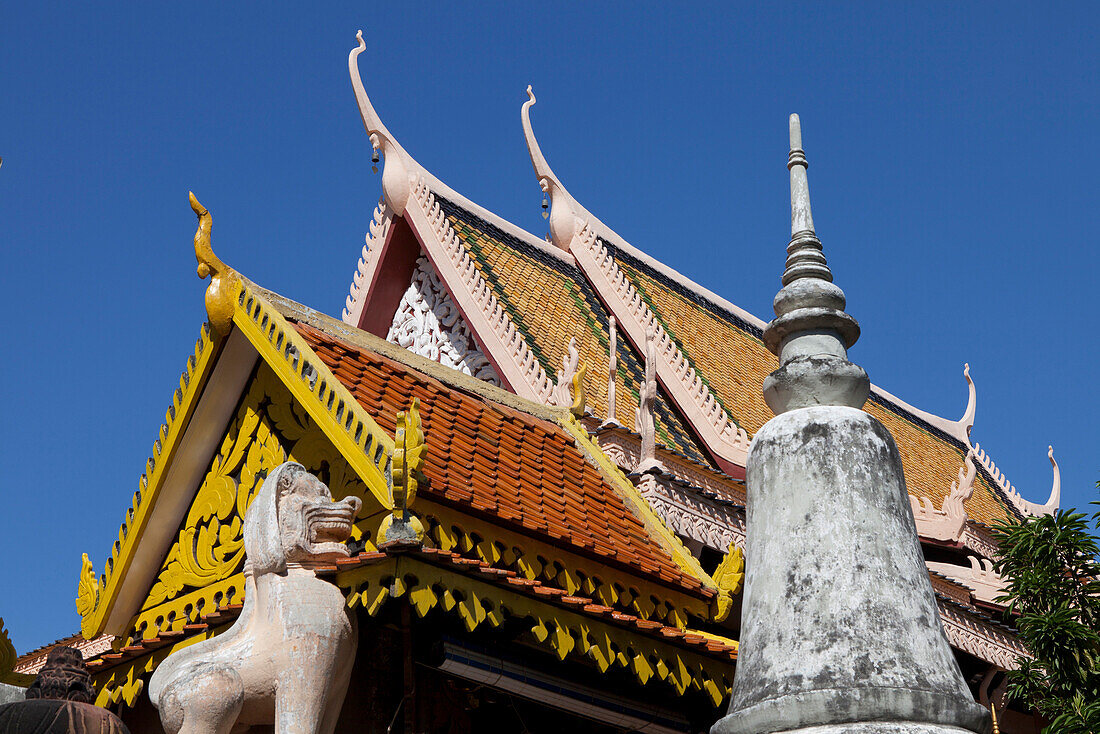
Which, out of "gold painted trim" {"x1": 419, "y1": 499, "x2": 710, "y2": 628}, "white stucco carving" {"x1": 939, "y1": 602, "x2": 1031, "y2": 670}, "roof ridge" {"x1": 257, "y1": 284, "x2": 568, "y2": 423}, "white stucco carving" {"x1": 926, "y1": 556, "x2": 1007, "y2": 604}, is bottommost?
"gold painted trim" {"x1": 419, "y1": 499, "x2": 710, "y2": 628}

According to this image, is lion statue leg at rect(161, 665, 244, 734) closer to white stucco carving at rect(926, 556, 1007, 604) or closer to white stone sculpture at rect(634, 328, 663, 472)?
white stone sculpture at rect(634, 328, 663, 472)

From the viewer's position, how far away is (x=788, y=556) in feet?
10.8

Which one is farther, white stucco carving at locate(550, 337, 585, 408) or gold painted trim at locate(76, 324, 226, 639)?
white stucco carving at locate(550, 337, 585, 408)

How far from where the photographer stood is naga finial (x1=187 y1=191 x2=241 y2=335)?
5.68 meters

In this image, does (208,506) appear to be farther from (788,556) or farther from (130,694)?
(788,556)

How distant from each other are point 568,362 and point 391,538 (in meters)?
4.03

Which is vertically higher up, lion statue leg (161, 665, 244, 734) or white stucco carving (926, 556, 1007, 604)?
white stucco carving (926, 556, 1007, 604)

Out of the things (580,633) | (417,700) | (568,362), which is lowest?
(417,700)

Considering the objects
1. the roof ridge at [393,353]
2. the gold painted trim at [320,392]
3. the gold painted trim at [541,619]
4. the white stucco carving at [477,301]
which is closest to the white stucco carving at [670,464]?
the white stucco carving at [477,301]

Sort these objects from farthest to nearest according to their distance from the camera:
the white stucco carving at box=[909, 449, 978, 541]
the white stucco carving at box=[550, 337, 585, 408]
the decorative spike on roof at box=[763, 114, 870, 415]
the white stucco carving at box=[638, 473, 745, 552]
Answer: the white stucco carving at box=[909, 449, 978, 541], the white stucco carving at box=[550, 337, 585, 408], the white stucco carving at box=[638, 473, 745, 552], the decorative spike on roof at box=[763, 114, 870, 415]

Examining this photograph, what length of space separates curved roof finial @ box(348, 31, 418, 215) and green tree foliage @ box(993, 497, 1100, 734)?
17.6ft

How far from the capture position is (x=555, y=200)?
1209cm

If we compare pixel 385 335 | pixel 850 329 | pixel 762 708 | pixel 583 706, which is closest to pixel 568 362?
pixel 385 335

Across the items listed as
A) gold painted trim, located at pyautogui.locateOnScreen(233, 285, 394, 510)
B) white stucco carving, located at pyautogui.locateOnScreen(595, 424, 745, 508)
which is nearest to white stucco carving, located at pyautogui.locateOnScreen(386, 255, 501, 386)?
white stucco carving, located at pyautogui.locateOnScreen(595, 424, 745, 508)
